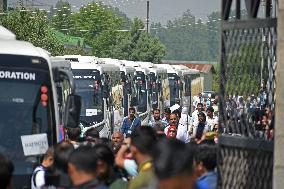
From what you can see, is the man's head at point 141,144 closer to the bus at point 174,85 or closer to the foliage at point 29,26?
the bus at point 174,85

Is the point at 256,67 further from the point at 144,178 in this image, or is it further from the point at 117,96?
the point at 117,96

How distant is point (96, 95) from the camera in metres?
33.2

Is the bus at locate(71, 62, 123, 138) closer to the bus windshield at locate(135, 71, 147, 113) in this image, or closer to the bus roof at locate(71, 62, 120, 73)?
the bus roof at locate(71, 62, 120, 73)

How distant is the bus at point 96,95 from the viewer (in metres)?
32.2

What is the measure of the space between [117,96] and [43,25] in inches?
1207

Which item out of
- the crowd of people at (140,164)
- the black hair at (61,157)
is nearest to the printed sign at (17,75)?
the crowd of people at (140,164)

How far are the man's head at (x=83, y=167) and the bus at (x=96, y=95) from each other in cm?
2194

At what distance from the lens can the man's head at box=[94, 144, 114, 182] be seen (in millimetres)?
9961

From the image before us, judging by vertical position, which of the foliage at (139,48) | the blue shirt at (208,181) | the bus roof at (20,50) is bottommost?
the foliage at (139,48)

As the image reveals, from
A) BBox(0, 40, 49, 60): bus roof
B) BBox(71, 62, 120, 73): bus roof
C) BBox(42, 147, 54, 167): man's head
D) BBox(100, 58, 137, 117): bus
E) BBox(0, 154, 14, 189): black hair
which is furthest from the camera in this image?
BBox(100, 58, 137, 117): bus

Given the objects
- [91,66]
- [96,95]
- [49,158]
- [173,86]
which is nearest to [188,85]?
[173,86]

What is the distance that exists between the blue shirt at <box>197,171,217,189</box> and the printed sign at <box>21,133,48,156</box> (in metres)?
5.87

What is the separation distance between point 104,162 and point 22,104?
6758 mm

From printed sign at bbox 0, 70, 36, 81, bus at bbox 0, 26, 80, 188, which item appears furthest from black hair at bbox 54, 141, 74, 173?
printed sign at bbox 0, 70, 36, 81
